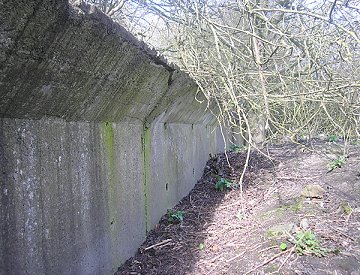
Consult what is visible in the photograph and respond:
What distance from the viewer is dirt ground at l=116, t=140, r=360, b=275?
9.58 ft

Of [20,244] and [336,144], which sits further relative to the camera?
[336,144]

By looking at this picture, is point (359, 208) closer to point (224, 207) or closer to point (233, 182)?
point (224, 207)

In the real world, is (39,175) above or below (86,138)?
below

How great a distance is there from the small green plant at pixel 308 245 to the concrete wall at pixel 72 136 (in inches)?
55.1

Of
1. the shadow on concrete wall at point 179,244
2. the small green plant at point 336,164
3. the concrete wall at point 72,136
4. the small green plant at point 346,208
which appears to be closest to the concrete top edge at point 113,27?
the concrete wall at point 72,136

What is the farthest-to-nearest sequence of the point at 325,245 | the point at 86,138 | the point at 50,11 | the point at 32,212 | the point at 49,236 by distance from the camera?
the point at 325,245, the point at 86,138, the point at 49,236, the point at 32,212, the point at 50,11

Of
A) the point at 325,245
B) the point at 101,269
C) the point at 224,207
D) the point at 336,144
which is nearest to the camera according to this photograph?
the point at 101,269

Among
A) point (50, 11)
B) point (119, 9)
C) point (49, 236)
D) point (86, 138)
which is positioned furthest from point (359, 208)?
point (119, 9)

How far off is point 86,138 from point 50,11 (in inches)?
45.1

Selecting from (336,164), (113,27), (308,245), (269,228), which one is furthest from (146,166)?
(336,164)

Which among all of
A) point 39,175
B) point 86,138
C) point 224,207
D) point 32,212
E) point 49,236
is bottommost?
point 224,207

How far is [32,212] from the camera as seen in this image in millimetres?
1826

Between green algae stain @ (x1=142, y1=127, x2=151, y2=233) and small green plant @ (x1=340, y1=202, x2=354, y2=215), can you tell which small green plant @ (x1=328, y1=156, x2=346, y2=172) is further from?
green algae stain @ (x1=142, y1=127, x2=151, y2=233)

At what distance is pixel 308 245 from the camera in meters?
2.98
